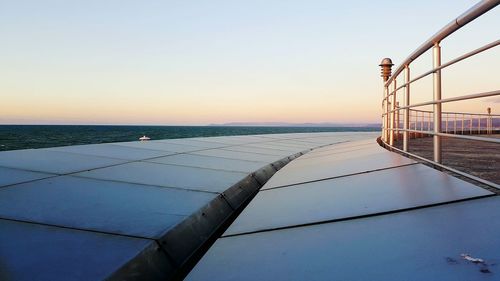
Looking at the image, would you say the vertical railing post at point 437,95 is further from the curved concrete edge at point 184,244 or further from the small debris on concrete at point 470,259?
the curved concrete edge at point 184,244

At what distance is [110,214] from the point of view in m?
2.84

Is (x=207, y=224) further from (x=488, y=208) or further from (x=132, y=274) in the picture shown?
(x=488, y=208)

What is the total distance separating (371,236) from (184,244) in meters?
1.34

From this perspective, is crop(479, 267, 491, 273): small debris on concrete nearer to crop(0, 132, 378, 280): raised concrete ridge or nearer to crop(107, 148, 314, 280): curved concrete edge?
crop(0, 132, 378, 280): raised concrete ridge

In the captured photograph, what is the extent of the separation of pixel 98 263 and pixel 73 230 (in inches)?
25.2

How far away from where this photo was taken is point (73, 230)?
2.46m

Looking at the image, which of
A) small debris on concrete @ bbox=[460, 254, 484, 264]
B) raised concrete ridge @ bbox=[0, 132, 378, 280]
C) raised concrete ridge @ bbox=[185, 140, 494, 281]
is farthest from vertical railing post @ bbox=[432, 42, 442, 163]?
small debris on concrete @ bbox=[460, 254, 484, 264]

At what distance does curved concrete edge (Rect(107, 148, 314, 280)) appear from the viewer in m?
2.03

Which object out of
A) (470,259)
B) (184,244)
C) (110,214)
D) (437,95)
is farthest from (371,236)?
(110,214)

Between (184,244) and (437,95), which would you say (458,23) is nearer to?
(437,95)

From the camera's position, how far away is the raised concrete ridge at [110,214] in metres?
1.99

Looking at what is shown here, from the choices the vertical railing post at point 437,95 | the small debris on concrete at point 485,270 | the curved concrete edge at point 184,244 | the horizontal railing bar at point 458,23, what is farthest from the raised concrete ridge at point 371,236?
the horizontal railing bar at point 458,23

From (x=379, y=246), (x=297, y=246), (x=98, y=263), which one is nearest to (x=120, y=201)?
(x=98, y=263)

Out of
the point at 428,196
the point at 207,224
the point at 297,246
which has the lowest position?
the point at 207,224
